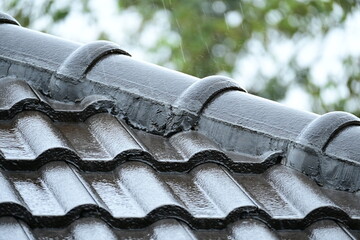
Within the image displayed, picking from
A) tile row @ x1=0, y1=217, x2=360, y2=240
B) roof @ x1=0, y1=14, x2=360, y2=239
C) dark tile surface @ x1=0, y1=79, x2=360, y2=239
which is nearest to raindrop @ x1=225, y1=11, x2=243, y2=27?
roof @ x1=0, y1=14, x2=360, y2=239

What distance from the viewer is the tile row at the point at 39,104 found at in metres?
2.26

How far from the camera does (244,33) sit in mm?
10242

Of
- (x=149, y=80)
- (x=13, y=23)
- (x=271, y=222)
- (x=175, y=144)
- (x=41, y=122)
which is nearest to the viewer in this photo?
(x=271, y=222)

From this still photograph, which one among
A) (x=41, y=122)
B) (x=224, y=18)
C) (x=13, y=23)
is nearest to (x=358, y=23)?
(x=224, y=18)

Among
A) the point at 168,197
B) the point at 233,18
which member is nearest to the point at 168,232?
the point at 168,197

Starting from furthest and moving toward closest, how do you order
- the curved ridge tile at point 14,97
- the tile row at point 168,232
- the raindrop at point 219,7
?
the raindrop at point 219,7 < the curved ridge tile at point 14,97 < the tile row at point 168,232

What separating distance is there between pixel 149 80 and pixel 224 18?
7.69 meters

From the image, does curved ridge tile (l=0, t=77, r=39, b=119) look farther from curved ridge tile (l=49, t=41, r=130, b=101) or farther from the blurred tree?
the blurred tree

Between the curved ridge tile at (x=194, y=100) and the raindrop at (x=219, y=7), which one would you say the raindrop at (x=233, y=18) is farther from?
the curved ridge tile at (x=194, y=100)

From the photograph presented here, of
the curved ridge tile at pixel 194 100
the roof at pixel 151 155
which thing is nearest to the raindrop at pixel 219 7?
the roof at pixel 151 155

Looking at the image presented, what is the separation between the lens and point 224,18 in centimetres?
1022

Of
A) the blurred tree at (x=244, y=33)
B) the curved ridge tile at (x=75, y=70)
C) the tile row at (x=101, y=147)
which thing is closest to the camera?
the tile row at (x=101, y=147)

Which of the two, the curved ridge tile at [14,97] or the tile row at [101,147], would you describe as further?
the curved ridge tile at [14,97]

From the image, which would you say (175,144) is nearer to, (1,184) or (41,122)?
(41,122)
